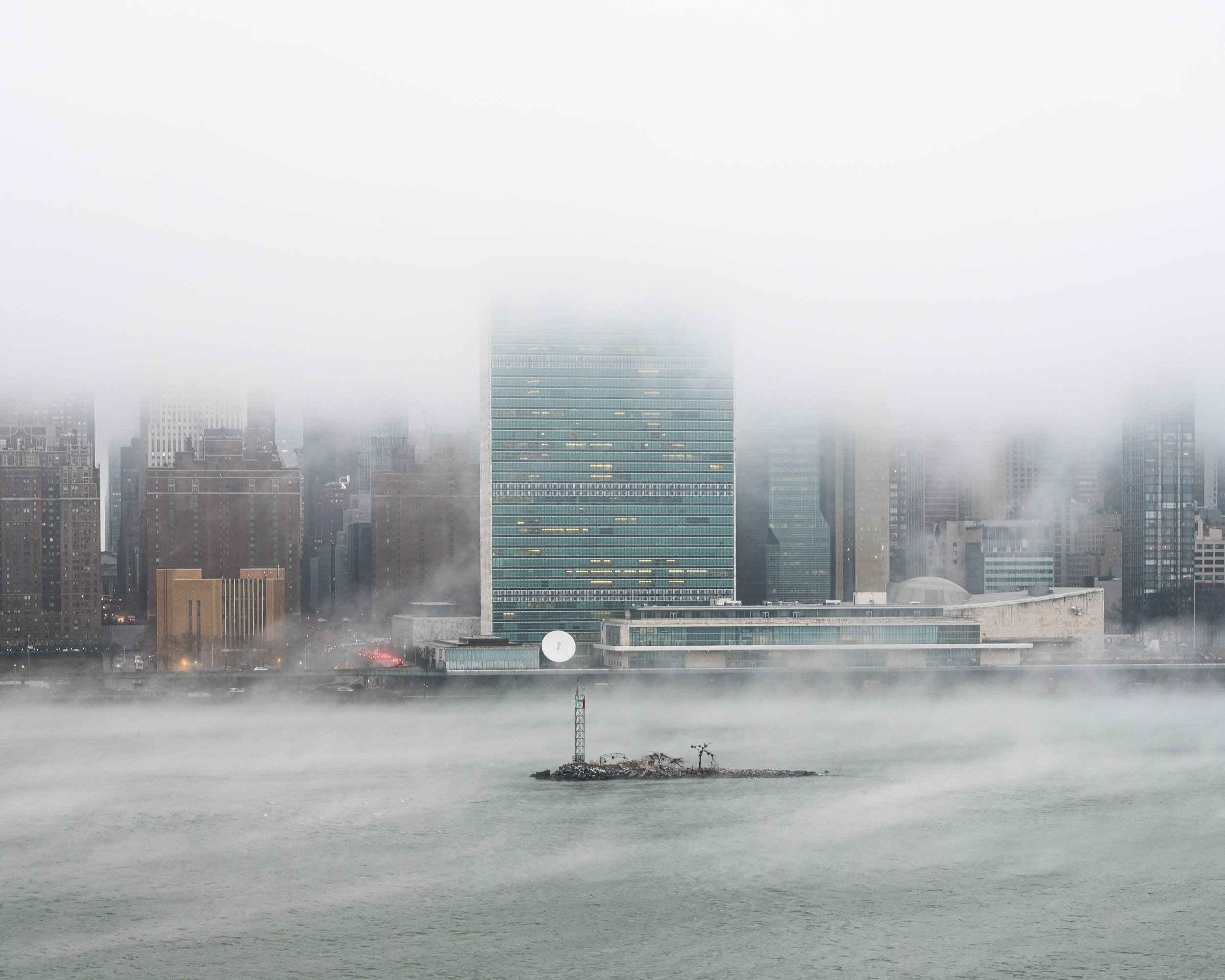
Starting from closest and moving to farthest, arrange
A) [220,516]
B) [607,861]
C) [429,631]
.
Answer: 1. [607,861]
2. [429,631]
3. [220,516]

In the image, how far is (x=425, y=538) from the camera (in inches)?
6816

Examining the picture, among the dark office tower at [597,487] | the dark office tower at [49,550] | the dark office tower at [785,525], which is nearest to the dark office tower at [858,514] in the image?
the dark office tower at [785,525]

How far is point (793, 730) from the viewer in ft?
262

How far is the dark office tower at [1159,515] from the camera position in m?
165

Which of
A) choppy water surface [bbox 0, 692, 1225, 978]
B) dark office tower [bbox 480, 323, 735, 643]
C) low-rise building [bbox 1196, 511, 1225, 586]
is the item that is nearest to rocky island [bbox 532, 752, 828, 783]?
choppy water surface [bbox 0, 692, 1225, 978]

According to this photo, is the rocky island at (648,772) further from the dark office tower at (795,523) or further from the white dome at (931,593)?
the dark office tower at (795,523)

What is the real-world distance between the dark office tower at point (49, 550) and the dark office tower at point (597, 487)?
193 feet

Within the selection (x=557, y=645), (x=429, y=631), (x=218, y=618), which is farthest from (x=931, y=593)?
(x=557, y=645)

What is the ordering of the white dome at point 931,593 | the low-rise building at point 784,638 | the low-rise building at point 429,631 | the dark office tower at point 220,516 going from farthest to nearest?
the dark office tower at point 220,516
the white dome at point 931,593
the low-rise building at point 429,631
the low-rise building at point 784,638

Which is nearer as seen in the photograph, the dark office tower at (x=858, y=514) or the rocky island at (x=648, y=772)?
the rocky island at (x=648, y=772)

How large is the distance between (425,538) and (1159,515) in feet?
283

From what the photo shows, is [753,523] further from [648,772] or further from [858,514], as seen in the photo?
[648,772]

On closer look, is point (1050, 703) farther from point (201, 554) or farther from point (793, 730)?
point (201, 554)

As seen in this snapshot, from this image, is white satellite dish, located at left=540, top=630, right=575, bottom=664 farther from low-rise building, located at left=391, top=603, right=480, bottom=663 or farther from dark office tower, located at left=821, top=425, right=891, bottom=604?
dark office tower, located at left=821, top=425, right=891, bottom=604
